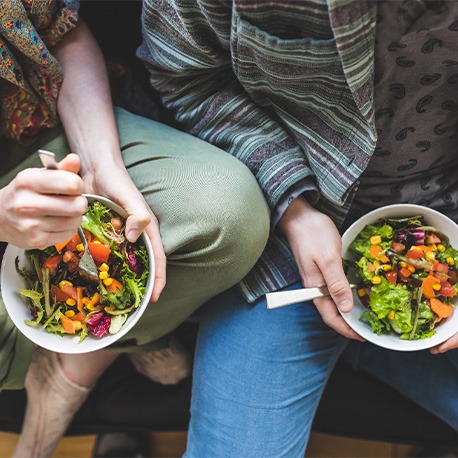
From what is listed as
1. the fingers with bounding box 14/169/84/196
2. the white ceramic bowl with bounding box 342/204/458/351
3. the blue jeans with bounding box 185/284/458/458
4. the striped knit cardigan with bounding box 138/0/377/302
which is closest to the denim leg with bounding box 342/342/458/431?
the blue jeans with bounding box 185/284/458/458

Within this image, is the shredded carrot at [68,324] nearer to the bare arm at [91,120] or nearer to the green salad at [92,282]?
the green salad at [92,282]

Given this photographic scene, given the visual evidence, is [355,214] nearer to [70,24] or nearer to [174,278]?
[174,278]

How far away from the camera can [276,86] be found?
0.89 meters

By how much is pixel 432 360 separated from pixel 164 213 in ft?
1.93

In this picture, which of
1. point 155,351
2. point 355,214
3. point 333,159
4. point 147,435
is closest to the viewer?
point 333,159

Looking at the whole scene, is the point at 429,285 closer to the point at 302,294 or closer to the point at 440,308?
the point at 440,308

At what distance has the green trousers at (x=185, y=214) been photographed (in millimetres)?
902

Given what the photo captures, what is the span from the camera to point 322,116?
91 centimetres

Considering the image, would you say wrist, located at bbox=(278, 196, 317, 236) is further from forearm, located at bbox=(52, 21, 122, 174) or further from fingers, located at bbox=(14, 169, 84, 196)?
fingers, located at bbox=(14, 169, 84, 196)

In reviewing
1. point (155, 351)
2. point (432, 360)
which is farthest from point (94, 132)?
point (432, 360)

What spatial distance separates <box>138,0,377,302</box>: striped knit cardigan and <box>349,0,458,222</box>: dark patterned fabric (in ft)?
0.13

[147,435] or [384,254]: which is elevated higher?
[384,254]

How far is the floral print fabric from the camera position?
0.85m

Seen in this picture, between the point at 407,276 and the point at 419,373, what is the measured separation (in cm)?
30
